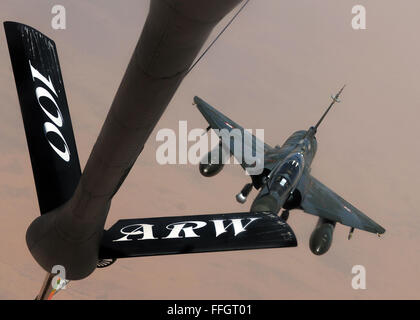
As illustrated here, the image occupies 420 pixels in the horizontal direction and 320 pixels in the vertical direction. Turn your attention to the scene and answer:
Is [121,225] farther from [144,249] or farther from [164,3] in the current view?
[164,3]

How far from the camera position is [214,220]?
12.1m

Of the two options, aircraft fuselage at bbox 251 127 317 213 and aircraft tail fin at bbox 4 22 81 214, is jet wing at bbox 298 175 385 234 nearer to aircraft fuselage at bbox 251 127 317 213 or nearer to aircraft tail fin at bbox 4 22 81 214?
aircraft fuselage at bbox 251 127 317 213

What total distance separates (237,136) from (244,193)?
6.08 metres

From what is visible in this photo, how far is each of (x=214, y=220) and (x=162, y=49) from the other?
5.65 m

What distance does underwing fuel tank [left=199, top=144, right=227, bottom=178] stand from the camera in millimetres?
30547

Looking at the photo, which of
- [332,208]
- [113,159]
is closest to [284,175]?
[332,208]

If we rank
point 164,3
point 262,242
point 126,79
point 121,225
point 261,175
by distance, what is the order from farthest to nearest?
point 261,175
point 121,225
point 262,242
point 126,79
point 164,3

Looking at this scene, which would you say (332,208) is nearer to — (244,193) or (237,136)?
(244,193)

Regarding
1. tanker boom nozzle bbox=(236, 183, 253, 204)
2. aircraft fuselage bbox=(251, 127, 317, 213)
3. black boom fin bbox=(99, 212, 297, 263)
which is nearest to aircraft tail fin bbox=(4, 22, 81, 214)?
black boom fin bbox=(99, 212, 297, 263)

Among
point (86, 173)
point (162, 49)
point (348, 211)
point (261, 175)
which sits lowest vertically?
point (348, 211)

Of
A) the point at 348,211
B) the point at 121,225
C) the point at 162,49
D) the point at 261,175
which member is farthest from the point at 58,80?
the point at 348,211

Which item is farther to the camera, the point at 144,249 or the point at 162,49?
the point at 144,249

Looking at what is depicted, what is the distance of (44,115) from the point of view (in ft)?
44.4

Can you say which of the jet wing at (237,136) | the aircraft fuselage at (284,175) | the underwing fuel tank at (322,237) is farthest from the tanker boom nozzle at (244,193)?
the underwing fuel tank at (322,237)
